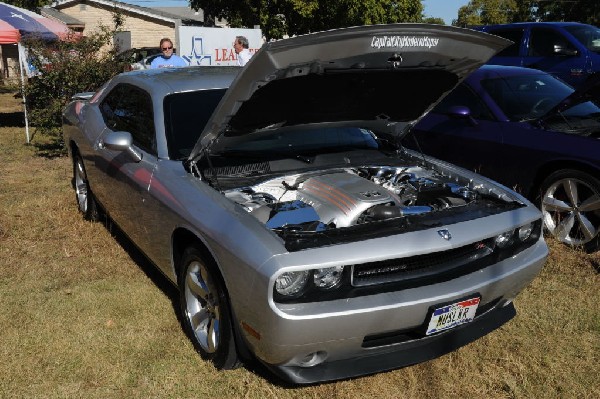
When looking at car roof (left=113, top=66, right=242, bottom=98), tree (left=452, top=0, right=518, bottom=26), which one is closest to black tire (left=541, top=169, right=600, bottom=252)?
car roof (left=113, top=66, right=242, bottom=98)

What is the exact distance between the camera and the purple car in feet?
16.6

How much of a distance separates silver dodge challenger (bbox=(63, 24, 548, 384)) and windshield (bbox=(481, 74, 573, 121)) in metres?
1.93


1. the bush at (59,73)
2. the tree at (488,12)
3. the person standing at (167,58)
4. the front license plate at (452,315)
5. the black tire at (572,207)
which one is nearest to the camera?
the front license plate at (452,315)

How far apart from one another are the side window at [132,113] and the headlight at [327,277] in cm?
167

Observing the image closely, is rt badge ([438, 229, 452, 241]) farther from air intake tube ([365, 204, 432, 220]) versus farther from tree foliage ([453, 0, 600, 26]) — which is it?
tree foliage ([453, 0, 600, 26])

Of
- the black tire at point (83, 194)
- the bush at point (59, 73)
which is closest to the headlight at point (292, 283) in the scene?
the black tire at point (83, 194)

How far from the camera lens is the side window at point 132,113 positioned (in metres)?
4.18

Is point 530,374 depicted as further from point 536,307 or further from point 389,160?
point 389,160

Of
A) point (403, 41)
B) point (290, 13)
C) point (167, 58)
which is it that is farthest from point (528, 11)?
point (403, 41)

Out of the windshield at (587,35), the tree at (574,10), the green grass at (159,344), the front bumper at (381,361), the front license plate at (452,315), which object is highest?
the tree at (574,10)

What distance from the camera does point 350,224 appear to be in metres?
3.42

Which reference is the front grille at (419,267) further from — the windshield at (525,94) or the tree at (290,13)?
the tree at (290,13)

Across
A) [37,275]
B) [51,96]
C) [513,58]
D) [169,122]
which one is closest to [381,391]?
[169,122]

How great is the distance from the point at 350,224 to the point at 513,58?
30.0ft
